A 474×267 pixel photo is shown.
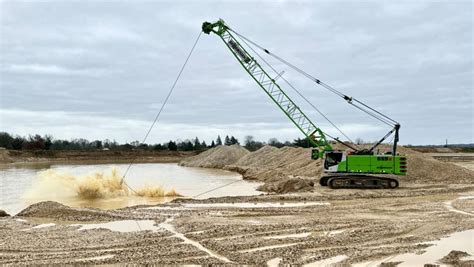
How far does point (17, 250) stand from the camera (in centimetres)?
1012

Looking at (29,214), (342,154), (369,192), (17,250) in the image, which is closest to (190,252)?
(17,250)

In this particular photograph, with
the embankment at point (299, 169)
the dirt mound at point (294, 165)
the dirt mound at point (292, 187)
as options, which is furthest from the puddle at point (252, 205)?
the dirt mound at point (294, 165)

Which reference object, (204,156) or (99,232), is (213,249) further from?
(204,156)

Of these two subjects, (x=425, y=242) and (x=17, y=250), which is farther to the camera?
(x=425, y=242)

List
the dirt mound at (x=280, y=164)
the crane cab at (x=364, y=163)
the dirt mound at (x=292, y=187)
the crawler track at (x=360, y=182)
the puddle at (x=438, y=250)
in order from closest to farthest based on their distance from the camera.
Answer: the puddle at (x=438, y=250)
the crane cab at (x=364, y=163)
the dirt mound at (x=292, y=187)
the crawler track at (x=360, y=182)
the dirt mound at (x=280, y=164)

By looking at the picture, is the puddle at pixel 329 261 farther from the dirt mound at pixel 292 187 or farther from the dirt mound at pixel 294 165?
the dirt mound at pixel 294 165

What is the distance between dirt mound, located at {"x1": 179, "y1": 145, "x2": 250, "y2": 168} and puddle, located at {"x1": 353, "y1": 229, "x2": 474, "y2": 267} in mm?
47492

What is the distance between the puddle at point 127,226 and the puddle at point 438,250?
6.32 metres

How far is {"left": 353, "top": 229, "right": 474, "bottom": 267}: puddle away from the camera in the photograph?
902 centimetres

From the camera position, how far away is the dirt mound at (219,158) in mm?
60844

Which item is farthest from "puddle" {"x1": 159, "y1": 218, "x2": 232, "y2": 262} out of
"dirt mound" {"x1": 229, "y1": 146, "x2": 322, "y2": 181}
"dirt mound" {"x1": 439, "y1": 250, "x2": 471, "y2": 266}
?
"dirt mound" {"x1": 229, "y1": 146, "x2": 322, "y2": 181}

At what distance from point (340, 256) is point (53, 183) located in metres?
19.2

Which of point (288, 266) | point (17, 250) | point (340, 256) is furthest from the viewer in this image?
point (17, 250)

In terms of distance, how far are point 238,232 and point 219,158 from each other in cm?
5074
